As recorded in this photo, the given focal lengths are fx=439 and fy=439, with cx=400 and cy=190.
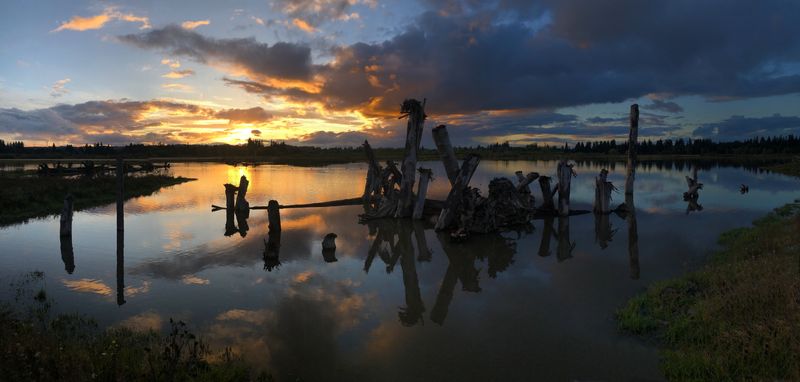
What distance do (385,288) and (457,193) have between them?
27.2 ft

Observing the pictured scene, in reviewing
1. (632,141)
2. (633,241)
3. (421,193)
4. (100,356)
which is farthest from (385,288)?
(632,141)

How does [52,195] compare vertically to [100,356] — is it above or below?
above

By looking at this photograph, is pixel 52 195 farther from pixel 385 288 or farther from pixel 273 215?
pixel 385 288

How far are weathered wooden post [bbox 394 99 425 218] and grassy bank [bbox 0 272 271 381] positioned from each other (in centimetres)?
1486

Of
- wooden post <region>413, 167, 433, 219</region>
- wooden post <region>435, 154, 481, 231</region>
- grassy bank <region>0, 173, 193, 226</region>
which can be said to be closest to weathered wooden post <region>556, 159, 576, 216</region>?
wooden post <region>435, 154, 481, 231</region>

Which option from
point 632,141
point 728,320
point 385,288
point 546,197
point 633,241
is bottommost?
point 385,288

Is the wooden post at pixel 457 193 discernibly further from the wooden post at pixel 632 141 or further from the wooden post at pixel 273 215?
the wooden post at pixel 632 141

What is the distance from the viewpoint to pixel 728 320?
7.10 meters

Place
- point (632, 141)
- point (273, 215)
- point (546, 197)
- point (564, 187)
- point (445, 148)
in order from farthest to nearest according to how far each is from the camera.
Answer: point (632, 141)
point (546, 197)
point (564, 187)
point (445, 148)
point (273, 215)

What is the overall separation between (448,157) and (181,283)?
13112mm

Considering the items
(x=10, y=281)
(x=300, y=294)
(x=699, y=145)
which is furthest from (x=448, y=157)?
(x=699, y=145)

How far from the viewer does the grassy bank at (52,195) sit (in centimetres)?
2305

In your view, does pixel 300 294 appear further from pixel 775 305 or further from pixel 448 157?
pixel 448 157

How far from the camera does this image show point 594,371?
6.65 metres
